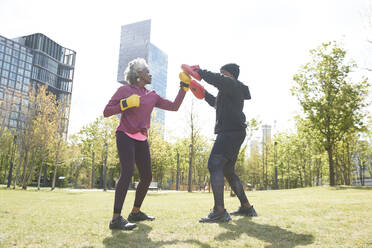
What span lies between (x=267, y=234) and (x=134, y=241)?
138 cm

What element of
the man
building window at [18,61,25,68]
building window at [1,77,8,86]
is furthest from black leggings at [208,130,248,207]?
building window at [18,61,25,68]

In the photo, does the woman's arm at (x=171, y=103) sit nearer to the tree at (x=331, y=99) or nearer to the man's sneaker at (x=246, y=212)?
the man's sneaker at (x=246, y=212)

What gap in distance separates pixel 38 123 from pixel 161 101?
22.0 metres

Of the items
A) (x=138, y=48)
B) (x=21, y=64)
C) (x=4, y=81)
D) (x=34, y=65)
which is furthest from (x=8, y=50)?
(x=138, y=48)

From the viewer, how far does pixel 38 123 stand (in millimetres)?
22828

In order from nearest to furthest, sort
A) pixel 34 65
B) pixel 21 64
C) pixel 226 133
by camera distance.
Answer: pixel 226 133 → pixel 21 64 → pixel 34 65

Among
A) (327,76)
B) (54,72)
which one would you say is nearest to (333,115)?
(327,76)

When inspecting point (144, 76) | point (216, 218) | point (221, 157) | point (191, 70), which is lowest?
point (216, 218)

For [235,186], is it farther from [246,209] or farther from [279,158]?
[279,158]

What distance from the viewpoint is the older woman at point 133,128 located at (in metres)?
3.52

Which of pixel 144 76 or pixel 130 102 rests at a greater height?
pixel 144 76

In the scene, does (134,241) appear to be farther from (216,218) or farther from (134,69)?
(134,69)

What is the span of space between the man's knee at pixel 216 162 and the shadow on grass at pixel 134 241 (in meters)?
1.20

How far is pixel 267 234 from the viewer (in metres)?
2.89
